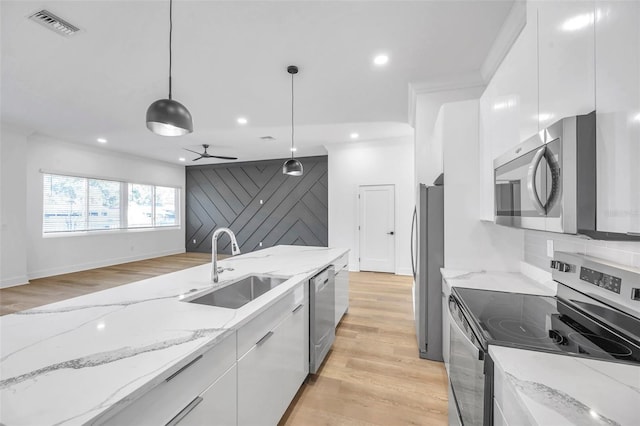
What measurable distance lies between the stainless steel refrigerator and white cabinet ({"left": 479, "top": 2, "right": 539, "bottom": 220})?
0.38 metres

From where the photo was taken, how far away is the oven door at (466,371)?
40.9 inches

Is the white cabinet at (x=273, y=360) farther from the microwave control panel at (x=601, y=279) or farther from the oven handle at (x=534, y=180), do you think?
the microwave control panel at (x=601, y=279)

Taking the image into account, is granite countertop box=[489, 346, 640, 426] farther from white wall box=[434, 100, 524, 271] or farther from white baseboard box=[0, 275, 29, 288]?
white baseboard box=[0, 275, 29, 288]

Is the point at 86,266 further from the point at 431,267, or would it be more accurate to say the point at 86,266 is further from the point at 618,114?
the point at 618,114

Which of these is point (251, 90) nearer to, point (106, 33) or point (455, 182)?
point (106, 33)

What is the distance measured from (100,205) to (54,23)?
536 centimetres

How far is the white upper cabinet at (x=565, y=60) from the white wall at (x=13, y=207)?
287 inches

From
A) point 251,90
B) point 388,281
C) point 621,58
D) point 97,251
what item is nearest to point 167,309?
point 621,58

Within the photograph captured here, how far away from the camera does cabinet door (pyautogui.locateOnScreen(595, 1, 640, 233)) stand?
0.67m

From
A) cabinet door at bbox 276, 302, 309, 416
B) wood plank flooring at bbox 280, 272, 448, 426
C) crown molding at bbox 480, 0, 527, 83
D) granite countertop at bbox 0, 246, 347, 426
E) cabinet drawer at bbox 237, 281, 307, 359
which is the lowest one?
wood plank flooring at bbox 280, 272, 448, 426

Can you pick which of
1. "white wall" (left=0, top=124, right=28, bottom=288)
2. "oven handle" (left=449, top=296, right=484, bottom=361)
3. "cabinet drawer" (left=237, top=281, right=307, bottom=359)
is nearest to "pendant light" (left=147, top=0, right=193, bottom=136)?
"cabinet drawer" (left=237, top=281, right=307, bottom=359)

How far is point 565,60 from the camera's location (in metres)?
0.95

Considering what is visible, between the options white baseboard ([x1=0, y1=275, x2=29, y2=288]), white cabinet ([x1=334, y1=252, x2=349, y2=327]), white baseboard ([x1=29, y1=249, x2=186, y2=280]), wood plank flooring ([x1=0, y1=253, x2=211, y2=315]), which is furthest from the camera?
white baseboard ([x1=29, y1=249, x2=186, y2=280])

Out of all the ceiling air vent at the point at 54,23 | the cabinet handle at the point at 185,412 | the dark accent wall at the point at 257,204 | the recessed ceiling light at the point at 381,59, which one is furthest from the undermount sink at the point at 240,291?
the dark accent wall at the point at 257,204
